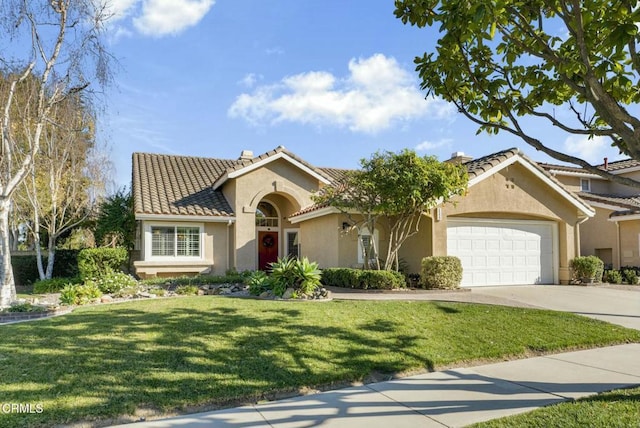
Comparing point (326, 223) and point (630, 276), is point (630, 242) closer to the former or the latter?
point (630, 276)

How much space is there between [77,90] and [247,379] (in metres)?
11.9

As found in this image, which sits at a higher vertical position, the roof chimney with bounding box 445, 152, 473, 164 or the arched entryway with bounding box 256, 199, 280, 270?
the roof chimney with bounding box 445, 152, 473, 164

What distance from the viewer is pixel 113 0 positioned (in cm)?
1350

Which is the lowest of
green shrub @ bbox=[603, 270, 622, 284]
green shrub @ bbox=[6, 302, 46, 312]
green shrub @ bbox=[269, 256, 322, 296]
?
green shrub @ bbox=[603, 270, 622, 284]

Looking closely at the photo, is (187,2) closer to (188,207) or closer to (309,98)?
(309,98)

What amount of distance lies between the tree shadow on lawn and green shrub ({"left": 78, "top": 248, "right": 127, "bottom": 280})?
8.57 m

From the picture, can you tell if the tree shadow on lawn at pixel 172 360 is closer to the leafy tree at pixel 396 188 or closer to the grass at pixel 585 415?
the grass at pixel 585 415

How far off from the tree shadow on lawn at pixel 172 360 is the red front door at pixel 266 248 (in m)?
13.1

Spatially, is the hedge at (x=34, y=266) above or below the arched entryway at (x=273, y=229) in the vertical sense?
below

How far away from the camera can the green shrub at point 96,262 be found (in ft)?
57.1

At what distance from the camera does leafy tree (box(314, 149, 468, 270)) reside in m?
14.4

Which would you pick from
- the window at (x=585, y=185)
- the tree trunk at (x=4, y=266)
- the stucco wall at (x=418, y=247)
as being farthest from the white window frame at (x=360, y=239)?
the window at (x=585, y=185)

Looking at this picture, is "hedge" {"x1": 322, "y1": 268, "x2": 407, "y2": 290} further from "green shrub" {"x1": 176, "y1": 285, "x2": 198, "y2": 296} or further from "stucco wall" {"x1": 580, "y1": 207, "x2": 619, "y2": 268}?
"stucco wall" {"x1": 580, "y1": 207, "x2": 619, "y2": 268}

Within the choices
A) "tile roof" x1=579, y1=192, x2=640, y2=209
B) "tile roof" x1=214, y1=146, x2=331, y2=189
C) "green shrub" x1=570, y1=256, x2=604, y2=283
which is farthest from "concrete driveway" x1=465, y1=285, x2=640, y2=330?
"tile roof" x1=214, y1=146, x2=331, y2=189
